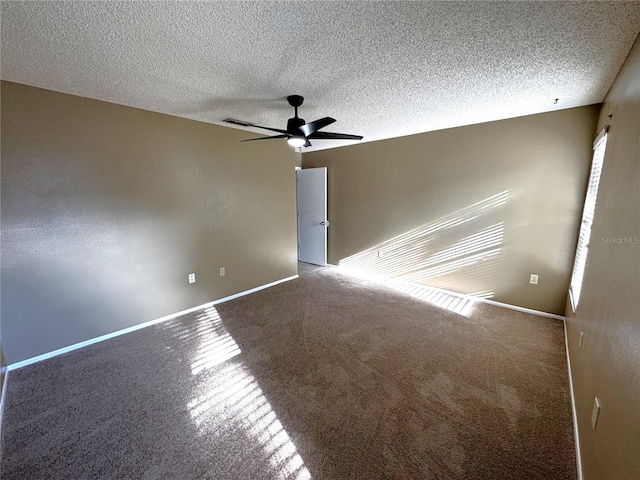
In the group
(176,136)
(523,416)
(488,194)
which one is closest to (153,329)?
(176,136)

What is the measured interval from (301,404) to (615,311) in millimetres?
1796

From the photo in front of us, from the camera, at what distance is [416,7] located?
128 cm

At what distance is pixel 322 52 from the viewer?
5.46 feet

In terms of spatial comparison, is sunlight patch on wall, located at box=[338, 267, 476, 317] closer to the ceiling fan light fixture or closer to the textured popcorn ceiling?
the textured popcorn ceiling

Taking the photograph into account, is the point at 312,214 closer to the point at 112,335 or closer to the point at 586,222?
the point at 112,335

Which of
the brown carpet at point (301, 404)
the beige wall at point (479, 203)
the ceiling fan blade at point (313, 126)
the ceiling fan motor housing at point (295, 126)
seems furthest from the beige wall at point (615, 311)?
the ceiling fan motor housing at point (295, 126)

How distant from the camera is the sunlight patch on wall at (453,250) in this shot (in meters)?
3.26

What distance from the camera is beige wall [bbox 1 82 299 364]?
2.14 metres

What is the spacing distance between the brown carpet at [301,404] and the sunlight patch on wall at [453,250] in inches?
31.5

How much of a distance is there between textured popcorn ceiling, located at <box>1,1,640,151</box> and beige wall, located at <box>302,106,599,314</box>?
1.59 feet

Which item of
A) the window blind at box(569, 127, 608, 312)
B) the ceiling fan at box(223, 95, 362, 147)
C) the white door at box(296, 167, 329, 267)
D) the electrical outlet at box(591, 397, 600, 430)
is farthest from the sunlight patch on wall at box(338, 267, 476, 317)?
the ceiling fan at box(223, 95, 362, 147)

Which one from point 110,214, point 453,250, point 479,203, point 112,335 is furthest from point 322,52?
point 112,335

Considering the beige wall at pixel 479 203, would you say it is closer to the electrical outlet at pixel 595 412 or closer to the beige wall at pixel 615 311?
the beige wall at pixel 615 311

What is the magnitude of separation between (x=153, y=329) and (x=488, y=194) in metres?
4.18
